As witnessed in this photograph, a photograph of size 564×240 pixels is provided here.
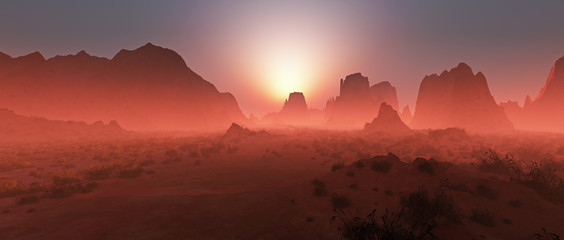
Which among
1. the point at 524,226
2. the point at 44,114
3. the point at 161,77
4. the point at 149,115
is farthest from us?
Answer: the point at 161,77

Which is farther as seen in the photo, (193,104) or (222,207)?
(193,104)

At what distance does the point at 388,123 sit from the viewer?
58969 millimetres

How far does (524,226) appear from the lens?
745 cm

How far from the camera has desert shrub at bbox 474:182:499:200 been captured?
9270 millimetres

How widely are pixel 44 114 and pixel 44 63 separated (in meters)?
24.5

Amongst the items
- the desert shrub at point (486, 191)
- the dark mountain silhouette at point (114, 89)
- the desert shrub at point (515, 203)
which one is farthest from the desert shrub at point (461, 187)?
the dark mountain silhouette at point (114, 89)

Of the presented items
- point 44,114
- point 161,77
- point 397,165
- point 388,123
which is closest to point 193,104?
point 161,77

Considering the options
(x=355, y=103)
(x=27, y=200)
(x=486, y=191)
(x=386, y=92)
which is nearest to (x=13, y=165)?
(x=27, y=200)

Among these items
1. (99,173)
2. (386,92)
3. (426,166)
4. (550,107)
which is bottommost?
(99,173)

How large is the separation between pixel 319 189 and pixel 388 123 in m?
55.5

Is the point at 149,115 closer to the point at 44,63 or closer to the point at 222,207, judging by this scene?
the point at 44,63

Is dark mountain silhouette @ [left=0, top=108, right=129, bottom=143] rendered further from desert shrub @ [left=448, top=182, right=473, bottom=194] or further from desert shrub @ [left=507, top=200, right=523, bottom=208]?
desert shrub @ [left=507, top=200, right=523, bottom=208]

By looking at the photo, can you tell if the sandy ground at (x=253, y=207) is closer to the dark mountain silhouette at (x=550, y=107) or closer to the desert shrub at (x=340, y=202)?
the desert shrub at (x=340, y=202)

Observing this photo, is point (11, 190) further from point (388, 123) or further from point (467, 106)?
point (467, 106)
